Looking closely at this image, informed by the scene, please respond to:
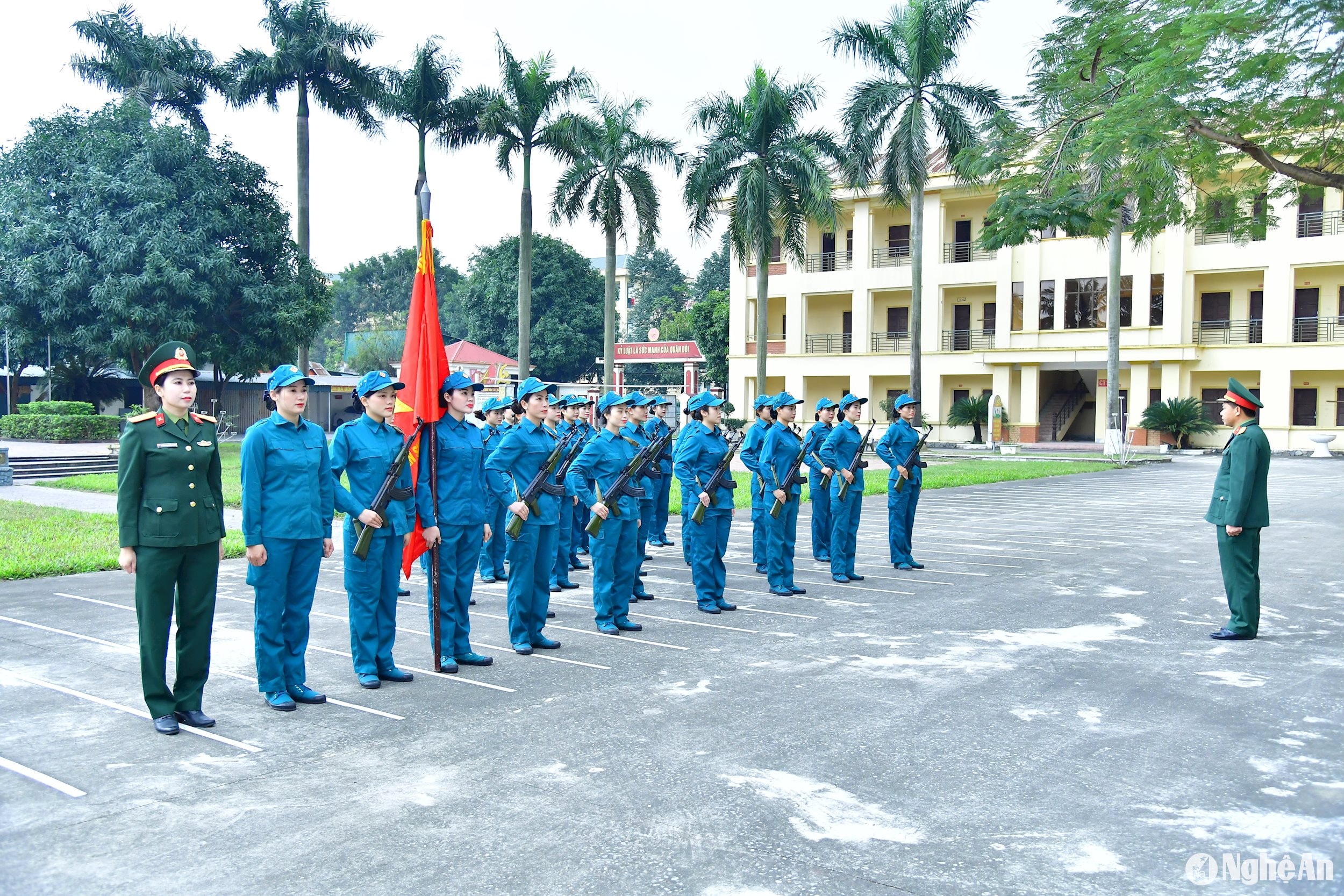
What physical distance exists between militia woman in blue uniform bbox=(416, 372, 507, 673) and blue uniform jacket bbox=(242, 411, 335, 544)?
0.76 meters

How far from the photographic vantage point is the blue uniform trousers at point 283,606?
19.2 feet

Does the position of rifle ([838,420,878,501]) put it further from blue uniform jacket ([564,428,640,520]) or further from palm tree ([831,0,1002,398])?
palm tree ([831,0,1002,398])

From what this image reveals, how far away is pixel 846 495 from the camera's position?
10.5 metres

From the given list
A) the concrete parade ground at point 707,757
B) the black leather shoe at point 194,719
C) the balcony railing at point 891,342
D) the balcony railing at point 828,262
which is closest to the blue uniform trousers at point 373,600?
the concrete parade ground at point 707,757

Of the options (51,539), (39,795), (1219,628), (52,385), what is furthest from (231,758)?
(52,385)

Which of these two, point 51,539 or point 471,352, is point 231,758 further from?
point 471,352

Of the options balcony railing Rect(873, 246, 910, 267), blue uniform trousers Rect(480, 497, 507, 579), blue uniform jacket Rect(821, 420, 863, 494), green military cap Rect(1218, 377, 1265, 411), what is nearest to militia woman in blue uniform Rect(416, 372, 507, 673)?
blue uniform trousers Rect(480, 497, 507, 579)

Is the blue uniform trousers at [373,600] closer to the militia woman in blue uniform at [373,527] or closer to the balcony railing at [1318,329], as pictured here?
the militia woman in blue uniform at [373,527]

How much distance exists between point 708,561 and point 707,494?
1.99 ft

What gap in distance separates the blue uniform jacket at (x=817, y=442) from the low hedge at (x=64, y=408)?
24.2m

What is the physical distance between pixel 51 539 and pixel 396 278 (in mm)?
82898

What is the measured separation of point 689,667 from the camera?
22.5 feet

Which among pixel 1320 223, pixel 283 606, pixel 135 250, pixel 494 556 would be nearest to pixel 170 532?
pixel 283 606

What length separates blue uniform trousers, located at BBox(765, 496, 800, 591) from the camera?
9.62 metres
